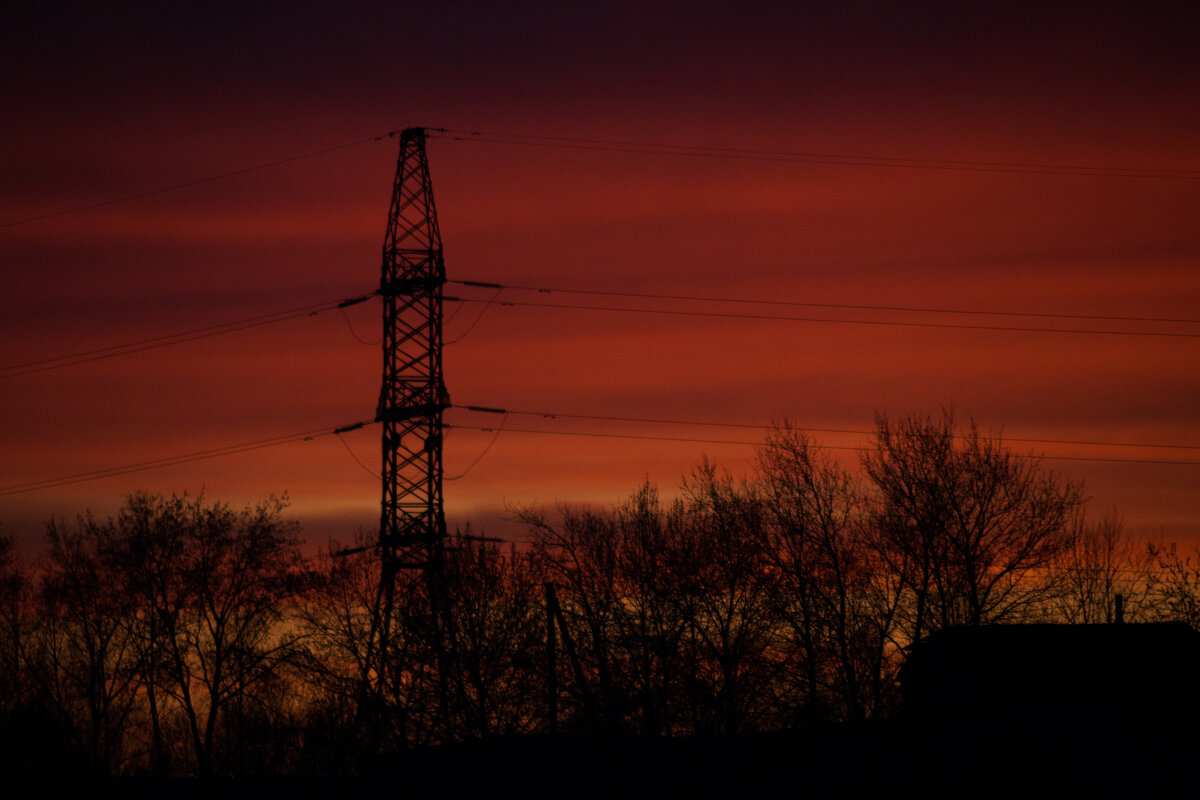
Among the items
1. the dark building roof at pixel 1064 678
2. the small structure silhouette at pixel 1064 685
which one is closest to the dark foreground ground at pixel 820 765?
the small structure silhouette at pixel 1064 685

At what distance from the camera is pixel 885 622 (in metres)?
53.3

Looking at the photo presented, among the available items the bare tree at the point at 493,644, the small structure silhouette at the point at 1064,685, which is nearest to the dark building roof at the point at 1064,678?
the small structure silhouette at the point at 1064,685

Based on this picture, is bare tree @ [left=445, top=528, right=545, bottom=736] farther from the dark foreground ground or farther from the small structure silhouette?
the small structure silhouette

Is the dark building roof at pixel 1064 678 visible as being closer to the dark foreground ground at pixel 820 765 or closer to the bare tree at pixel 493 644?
the dark foreground ground at pixel 820 765

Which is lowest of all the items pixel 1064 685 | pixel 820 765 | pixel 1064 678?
pixel 820 765

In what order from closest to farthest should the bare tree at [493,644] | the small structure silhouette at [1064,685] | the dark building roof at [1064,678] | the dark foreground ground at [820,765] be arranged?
the dark foreground ground at [820,765], the small structure silhouette at [1064,685], the dark building roof at [1064,678], the bare tree at [493,644]

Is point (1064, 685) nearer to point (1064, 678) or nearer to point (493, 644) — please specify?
point (1064, 678)

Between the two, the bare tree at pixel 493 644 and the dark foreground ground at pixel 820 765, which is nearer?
the dark foreground ground at pixel 820 765

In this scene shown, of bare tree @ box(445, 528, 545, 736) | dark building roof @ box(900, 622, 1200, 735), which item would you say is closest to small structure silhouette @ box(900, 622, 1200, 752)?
dark building roof @ box(900, 622, 1200, 735)

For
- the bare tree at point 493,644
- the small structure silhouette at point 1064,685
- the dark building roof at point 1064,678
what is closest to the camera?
the small structure silhouette at point 1064,685

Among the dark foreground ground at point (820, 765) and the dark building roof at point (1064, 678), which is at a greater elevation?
the dark building roof at point (1064, 678)

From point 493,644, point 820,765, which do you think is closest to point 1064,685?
point 820,765

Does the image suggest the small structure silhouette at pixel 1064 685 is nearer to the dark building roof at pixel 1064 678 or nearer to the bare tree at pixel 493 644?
the dark building roof at pixel 1064 678

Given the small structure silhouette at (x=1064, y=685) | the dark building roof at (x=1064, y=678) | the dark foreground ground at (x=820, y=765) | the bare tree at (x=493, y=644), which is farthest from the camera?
the bare tree at (x=493, y=644)
